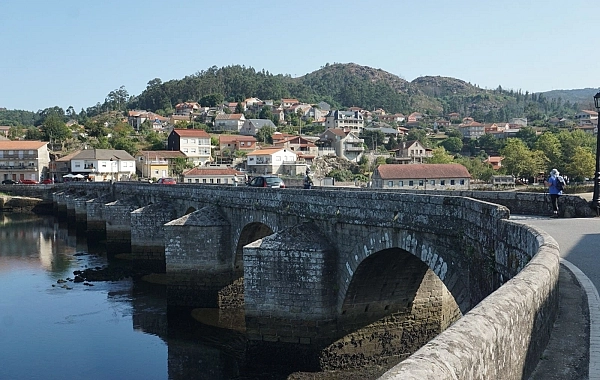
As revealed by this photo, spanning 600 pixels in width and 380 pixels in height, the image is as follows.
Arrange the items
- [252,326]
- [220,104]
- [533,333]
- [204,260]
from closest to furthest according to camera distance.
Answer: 1. [533,333]
2. [252,326]
3. [204,260]
4. [220,104]

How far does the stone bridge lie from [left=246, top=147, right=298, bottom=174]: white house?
58336 millimetres

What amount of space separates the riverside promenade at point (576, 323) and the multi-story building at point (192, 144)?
92471mm

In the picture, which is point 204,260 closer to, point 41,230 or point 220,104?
point 41,230

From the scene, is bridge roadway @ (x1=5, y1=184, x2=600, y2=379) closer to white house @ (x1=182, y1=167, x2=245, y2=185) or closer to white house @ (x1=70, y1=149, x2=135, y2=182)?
white house @ (x1=182, y1=167, x2=245, y2=185)

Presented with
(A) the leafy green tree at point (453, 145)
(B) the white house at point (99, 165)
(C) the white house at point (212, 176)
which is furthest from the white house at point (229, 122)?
Result: (C) the white house at point (212, 176)

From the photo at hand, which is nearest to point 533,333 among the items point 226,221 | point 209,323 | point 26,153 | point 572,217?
point 572,217

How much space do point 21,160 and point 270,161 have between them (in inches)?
1465

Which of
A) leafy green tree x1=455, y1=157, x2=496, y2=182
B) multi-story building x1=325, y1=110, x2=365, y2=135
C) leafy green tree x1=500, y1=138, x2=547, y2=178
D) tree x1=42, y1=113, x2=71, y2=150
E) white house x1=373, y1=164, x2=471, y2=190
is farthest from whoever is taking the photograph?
multi-story building x1=325, y1=110, x2=365, y2=135

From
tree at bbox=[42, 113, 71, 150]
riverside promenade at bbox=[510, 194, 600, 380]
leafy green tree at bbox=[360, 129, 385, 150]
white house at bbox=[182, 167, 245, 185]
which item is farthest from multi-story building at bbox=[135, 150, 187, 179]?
riverside promenade at bbox=[510, 194, 600, 380]

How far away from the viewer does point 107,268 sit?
114 feet

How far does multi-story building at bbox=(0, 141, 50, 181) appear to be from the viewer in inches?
3457

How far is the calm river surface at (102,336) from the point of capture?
1872 centimetres

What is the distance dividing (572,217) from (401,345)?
6.47m

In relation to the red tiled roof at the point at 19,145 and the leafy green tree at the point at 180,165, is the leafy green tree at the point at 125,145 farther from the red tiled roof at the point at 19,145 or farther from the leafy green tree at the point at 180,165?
the red tiled roof at the point at 19,145
